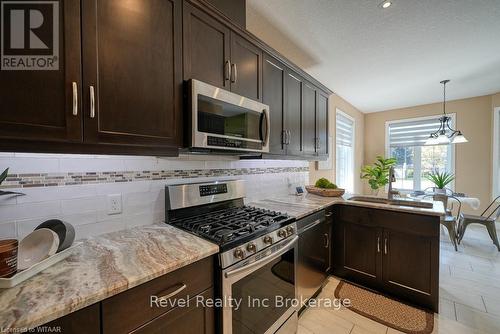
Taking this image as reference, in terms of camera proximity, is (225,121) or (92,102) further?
(225,121)

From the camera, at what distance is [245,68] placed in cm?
162

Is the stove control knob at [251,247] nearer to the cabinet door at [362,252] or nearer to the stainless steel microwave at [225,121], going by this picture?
the stainless steel microwave at [225,121]

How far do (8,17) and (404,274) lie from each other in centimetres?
307

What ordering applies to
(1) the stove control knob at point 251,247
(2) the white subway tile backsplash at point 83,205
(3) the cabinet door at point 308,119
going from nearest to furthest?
(2) the white subway tile backsplash at point 83,205
(1) the stove control knob at point 251,247
(3) the cabinet door at point 308,119

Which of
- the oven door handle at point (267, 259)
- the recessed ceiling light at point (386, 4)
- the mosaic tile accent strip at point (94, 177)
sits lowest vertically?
the oven door handle at point (267, 259)

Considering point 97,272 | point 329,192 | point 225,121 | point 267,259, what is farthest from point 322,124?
point 97,272

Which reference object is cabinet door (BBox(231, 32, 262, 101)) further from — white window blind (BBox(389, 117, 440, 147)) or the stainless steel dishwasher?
white window blind (BBox(389, 117, 440, 147))

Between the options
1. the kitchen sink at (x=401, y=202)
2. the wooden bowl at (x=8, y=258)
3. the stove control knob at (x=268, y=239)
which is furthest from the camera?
the kitchen sink at (x=401, y=202)

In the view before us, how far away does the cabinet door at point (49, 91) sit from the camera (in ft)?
2.47

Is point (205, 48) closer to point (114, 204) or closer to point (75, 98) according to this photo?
point (75, 98)

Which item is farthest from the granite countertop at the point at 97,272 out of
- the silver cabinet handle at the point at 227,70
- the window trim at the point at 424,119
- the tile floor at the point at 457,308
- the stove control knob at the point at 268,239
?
the window trim at the point at 424,119

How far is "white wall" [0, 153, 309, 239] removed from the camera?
0.96 meters

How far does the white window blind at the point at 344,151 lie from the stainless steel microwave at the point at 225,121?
2.95 m

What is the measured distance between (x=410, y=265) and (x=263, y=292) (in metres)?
1.54
